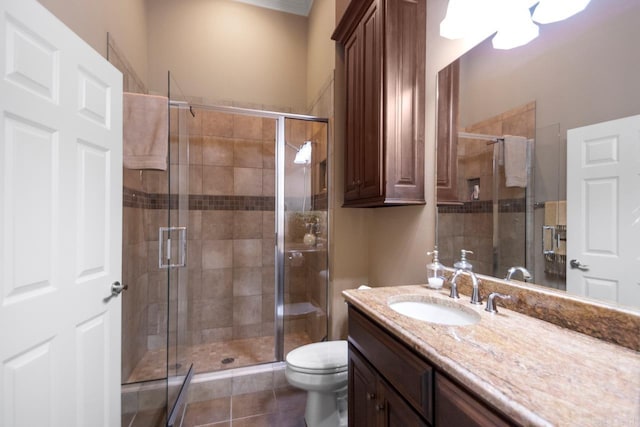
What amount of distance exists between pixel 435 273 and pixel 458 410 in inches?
31.3

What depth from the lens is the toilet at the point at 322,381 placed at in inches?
60.3

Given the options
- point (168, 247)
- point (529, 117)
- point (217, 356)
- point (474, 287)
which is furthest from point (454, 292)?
point (217, 356)

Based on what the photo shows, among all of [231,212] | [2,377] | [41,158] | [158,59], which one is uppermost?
[158,59]

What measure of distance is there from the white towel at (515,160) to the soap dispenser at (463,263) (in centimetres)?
38

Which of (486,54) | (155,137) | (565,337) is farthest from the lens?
(155,137)

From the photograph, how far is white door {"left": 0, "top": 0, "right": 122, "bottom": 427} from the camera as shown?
2.83 feet

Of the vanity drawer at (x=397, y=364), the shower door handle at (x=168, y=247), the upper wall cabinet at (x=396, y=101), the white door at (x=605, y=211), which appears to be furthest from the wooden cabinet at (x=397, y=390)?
the shower door handle at (x=168, y=247)

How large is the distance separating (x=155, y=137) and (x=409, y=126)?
1496 mm

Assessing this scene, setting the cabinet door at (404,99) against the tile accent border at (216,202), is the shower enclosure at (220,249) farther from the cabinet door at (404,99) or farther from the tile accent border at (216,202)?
the cabinet door at (404,99)

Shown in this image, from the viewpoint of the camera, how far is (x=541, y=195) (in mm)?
965

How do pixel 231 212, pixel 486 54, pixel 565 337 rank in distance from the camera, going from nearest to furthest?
pixel 565 337
pixel 486 54
pixel 231 212

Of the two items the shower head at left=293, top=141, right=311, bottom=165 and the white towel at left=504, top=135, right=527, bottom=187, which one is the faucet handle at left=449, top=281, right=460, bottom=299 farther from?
the shower head at left=293, top=141, right=311, bottom=165

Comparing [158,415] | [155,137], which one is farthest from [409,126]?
[158,415]

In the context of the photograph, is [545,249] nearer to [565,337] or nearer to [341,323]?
[565,337]
